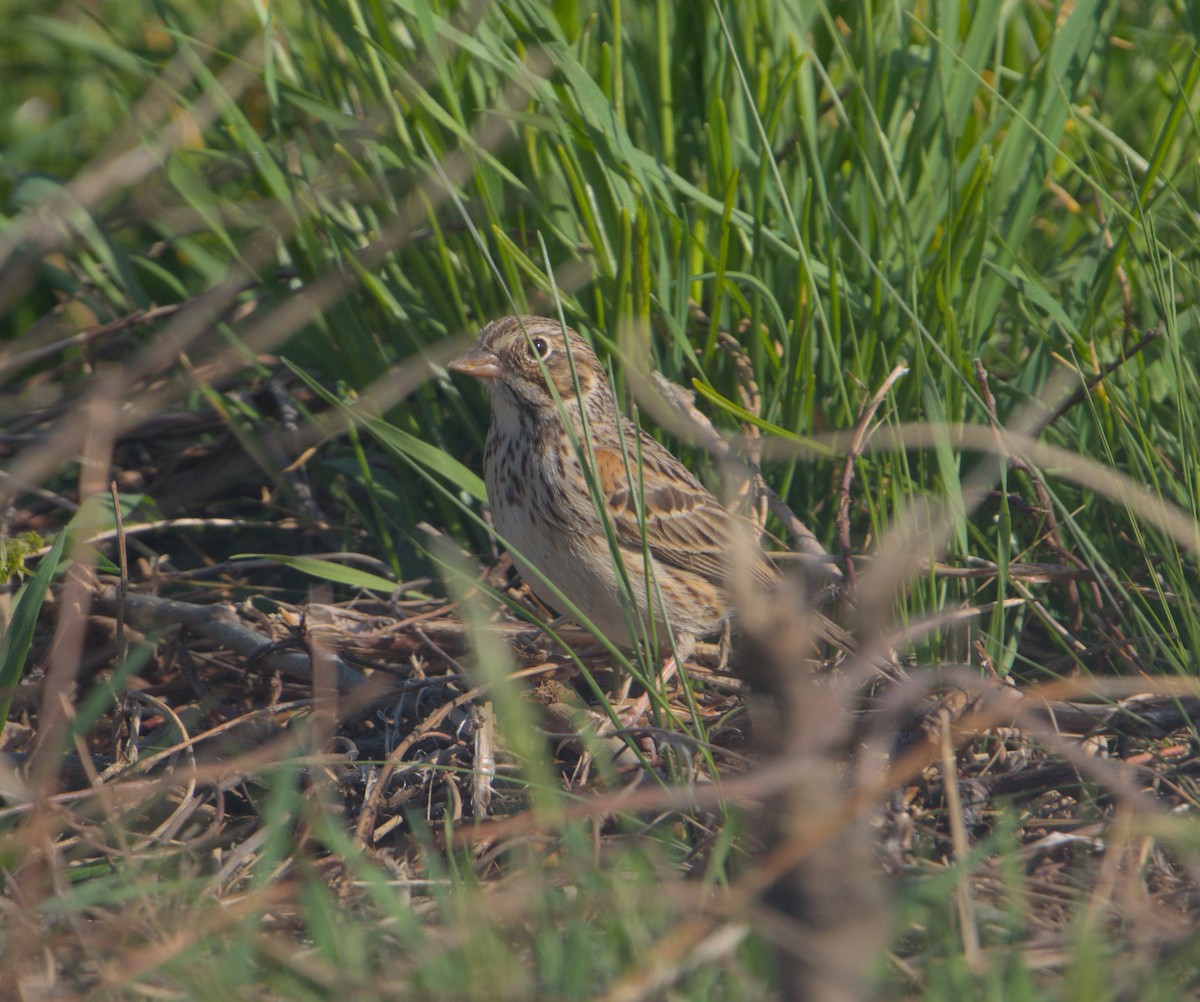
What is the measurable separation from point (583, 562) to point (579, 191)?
1022 mm

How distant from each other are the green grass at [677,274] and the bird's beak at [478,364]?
0.64 feet

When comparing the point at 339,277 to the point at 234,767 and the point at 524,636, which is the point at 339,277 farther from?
the point at 234,767

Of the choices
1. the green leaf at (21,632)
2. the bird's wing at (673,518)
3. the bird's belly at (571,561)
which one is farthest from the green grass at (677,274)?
the green leaf at (21,632)

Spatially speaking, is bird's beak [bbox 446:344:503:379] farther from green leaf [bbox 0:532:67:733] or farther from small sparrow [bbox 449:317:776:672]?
green leaf [bbox 0:532:67:733]

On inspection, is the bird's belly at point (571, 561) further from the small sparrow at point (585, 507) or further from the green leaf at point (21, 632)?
the green leaf at point (21, 632)

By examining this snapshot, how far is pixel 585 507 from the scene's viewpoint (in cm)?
365

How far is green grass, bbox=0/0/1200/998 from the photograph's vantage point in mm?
3127

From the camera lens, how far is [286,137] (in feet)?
15.3

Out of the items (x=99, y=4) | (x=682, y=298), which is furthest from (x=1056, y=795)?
(x=99, y=4)

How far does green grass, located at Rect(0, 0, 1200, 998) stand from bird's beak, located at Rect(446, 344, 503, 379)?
195 millimetres

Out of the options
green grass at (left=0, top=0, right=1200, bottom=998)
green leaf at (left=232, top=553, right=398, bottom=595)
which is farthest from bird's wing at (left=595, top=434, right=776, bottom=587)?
green leaf at (left=232, top=553, right=398, bottom=595)

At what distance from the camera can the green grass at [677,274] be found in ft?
10.3

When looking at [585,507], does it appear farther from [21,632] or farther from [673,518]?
[21,632]

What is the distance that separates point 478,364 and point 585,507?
0.49 meters
